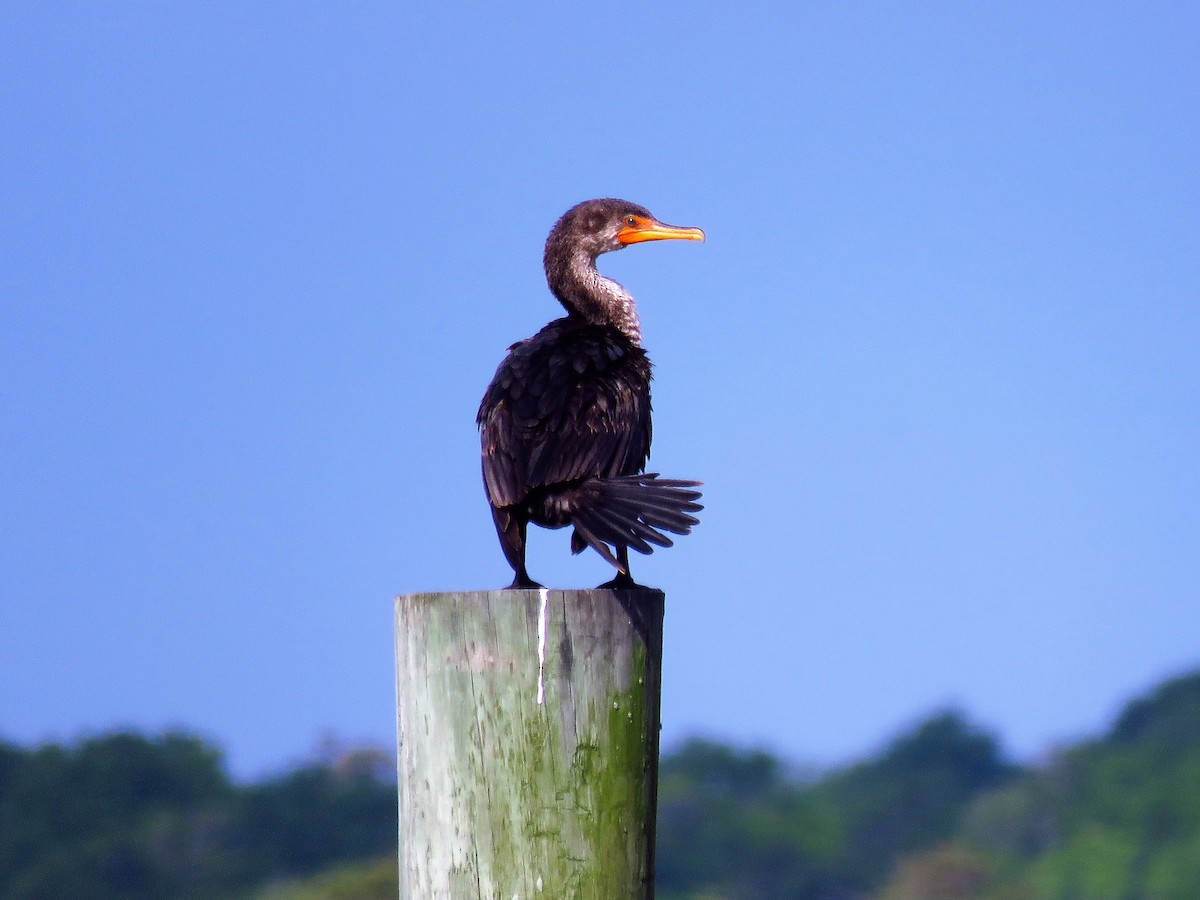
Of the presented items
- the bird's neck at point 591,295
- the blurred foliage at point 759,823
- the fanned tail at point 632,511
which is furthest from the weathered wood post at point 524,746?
the blurred foliage at point 759,823

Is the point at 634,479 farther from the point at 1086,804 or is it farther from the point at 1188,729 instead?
the point at 1188,729

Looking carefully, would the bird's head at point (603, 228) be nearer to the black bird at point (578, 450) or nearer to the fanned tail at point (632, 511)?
the black bird at point (578, 450)

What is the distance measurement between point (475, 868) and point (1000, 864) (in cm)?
4633

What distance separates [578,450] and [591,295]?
1.13 m

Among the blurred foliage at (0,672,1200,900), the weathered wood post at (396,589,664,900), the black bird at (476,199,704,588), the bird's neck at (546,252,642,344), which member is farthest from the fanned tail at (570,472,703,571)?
the blurred foliage at (0,672,1200,900)

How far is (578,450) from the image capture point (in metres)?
4.46

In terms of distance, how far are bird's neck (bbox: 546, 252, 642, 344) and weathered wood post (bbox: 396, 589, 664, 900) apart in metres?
2.14

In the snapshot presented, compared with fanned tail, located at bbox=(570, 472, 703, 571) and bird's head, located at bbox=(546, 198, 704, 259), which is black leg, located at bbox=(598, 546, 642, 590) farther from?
bird's head, located at bbox=(546, 198, 704, 259)

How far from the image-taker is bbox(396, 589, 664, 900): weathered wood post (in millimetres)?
3312

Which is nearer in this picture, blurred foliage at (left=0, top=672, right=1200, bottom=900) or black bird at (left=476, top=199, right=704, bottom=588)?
black bird at (left=476, top=199, right=704, bottom=588)

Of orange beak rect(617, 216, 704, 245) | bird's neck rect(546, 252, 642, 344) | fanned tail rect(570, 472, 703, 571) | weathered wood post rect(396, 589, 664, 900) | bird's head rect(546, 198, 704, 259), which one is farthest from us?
orange beak rect(617, 216, 704, 245)

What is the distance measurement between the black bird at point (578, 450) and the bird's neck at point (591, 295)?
0.32 m

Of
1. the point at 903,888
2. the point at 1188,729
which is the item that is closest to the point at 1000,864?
the point at 903,888

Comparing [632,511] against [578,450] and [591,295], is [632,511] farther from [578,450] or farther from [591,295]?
[591,295]
